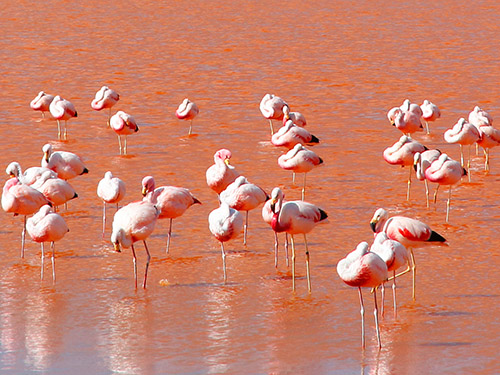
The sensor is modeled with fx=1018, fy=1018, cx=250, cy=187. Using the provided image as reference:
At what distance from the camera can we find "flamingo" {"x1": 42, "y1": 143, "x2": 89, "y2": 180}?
42.0 ft

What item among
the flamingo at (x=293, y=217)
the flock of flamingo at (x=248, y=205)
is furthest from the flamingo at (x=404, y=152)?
the flamingo at (x=293, y=217)

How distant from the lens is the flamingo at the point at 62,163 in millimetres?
12797

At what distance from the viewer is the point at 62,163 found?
42.3 feet

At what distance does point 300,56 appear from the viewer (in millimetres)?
23484

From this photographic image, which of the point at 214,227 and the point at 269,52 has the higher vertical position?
the point at 269,52

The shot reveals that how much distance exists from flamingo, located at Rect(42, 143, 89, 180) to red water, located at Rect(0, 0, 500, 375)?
1.52ft

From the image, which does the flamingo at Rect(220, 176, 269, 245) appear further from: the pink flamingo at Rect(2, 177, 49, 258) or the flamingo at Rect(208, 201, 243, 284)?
the pink flamingo at Rect(2, 177, 49, 258)

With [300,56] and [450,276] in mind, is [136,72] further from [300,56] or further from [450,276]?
[450,276]

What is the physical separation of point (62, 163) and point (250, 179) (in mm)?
2764

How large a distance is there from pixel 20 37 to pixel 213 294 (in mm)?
17211

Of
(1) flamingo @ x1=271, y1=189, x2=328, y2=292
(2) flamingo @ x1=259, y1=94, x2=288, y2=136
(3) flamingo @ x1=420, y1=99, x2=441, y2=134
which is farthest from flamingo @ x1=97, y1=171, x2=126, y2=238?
(3) flamingo @ x1=420, y1=99, x2=441, y2=134

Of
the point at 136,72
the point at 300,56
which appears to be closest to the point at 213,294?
the point at 136,72

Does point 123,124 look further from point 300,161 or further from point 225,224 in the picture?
point 225,224

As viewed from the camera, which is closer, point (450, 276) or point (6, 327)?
point (6, 327)
